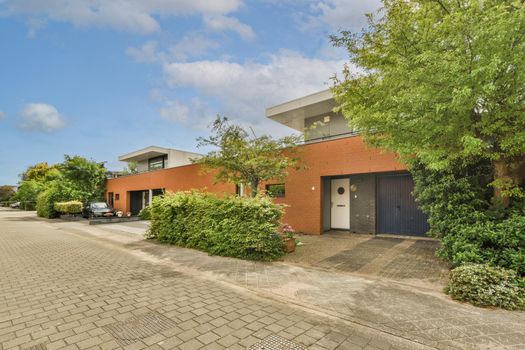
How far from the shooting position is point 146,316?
3.78m

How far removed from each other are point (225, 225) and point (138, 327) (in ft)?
13.9

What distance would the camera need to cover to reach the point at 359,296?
4477 mm

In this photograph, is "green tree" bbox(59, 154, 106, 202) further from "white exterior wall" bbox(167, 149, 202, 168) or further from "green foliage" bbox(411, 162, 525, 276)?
"green foliage" bbox(411, 162, 525, 276)

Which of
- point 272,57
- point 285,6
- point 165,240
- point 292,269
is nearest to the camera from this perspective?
point 292,269

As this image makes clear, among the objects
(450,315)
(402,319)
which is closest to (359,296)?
(402,319)

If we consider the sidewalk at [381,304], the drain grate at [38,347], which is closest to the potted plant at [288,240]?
the sidewalk at [381,304]

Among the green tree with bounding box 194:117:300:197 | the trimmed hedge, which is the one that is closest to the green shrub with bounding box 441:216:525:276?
the trimmed hedge

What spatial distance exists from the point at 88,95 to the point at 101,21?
11317 mm

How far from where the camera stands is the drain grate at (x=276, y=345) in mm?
2943

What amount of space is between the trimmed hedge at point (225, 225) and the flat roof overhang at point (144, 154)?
16.2 meters

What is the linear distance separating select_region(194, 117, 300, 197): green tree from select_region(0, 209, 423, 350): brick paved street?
466 centimetres

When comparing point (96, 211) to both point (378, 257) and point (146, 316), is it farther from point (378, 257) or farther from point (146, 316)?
point (378, 257)

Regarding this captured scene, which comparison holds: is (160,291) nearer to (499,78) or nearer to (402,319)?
(402,319)

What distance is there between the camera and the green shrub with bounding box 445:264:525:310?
4029mm
